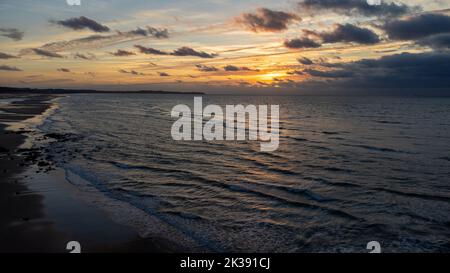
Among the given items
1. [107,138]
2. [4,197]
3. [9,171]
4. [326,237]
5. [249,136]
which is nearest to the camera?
[326,237]

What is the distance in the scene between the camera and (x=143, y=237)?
32.4ft

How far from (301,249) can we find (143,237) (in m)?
4.46

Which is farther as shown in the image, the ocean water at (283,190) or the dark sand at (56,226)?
the ocean water at (283,190)

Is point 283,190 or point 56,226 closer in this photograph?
point 56,226

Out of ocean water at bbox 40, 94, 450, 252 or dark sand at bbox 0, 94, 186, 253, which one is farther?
ocean water at bbox 40, 94, 450, 252

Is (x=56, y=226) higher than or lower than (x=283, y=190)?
higher

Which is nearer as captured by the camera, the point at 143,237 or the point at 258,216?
the point at 143,237

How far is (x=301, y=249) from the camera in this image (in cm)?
940

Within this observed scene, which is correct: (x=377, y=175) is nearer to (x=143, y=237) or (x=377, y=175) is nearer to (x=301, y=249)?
(x=301, y=249)

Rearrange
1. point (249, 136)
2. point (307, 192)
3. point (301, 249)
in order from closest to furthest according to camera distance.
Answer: point (301, 249)
point (307, 192)
point (249, 136)
